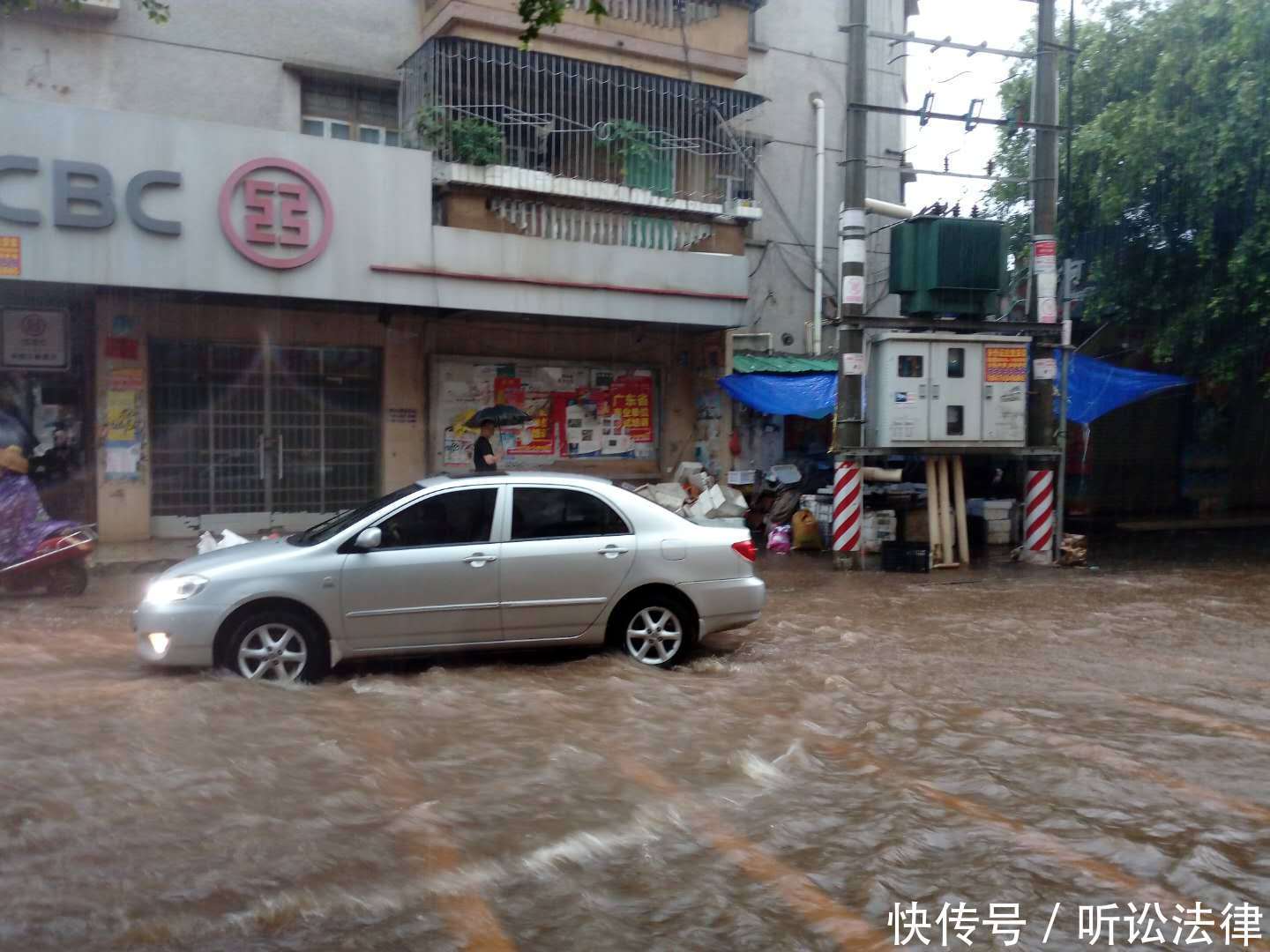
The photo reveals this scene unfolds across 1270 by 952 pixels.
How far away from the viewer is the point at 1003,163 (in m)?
18.9

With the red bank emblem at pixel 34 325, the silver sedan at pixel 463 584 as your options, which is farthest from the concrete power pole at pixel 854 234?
the red bank emblem at pixel 34 325

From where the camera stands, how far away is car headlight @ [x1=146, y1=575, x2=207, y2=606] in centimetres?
706

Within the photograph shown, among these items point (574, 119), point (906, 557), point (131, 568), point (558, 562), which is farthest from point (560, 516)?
point (574, 119)

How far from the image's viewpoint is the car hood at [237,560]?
7.12 meters

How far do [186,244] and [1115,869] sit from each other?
36.0 feet

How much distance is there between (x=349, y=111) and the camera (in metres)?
14.7

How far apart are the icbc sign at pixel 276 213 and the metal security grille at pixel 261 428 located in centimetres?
197

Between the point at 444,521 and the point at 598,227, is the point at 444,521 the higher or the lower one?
the lower one

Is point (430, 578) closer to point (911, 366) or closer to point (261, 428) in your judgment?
point (261, 428)

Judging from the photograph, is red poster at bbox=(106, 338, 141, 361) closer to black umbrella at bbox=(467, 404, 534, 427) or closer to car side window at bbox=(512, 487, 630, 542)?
black umbrella at bbox=(467, 404, 534, 427)

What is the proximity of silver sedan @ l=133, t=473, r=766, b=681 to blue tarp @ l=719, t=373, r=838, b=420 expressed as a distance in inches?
295

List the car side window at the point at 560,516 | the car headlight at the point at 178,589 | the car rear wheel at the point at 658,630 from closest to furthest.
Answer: the car headlight at the point at 178,589
the car side window at the point at 560,516
the car rear wheel at the point at 658,630

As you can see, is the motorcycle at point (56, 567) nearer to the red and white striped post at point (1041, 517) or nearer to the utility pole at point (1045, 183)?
the red and white striped post at point (1041, 517)

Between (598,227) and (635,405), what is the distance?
9.63 feet
